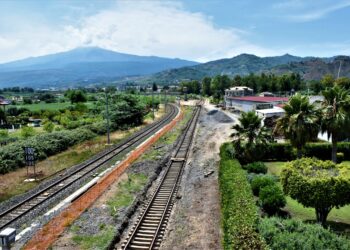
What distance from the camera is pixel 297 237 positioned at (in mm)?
13961

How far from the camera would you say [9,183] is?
100 feet

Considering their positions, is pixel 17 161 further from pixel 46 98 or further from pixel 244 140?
pixel 46 98

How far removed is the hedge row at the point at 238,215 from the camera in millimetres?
14326

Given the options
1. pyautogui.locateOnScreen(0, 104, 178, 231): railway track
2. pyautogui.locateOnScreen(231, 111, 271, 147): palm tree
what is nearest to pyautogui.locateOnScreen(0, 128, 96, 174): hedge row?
pyautogui.locateOnScreen(0, 104, 178, 231): railway track

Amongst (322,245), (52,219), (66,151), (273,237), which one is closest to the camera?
(322,245)

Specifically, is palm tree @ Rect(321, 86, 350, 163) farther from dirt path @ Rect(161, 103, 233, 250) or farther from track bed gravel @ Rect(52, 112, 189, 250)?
track bed gravel @ Rect(52, 112, 189, 250)

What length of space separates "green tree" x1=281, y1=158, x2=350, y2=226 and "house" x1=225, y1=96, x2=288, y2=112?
141ft

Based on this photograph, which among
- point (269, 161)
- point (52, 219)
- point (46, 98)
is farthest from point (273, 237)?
point (46, 98)

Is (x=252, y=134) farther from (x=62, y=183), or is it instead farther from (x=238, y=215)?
(x=62, y=183)

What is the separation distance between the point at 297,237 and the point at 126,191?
15.7 metres

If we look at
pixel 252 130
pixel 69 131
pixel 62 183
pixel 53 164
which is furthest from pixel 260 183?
pixel 69 131

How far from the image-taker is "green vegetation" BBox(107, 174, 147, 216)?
24141 millimetres

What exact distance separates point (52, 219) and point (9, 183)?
1082 centimetres

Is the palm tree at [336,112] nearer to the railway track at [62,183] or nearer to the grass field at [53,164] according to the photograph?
the railway track at [62,183]
